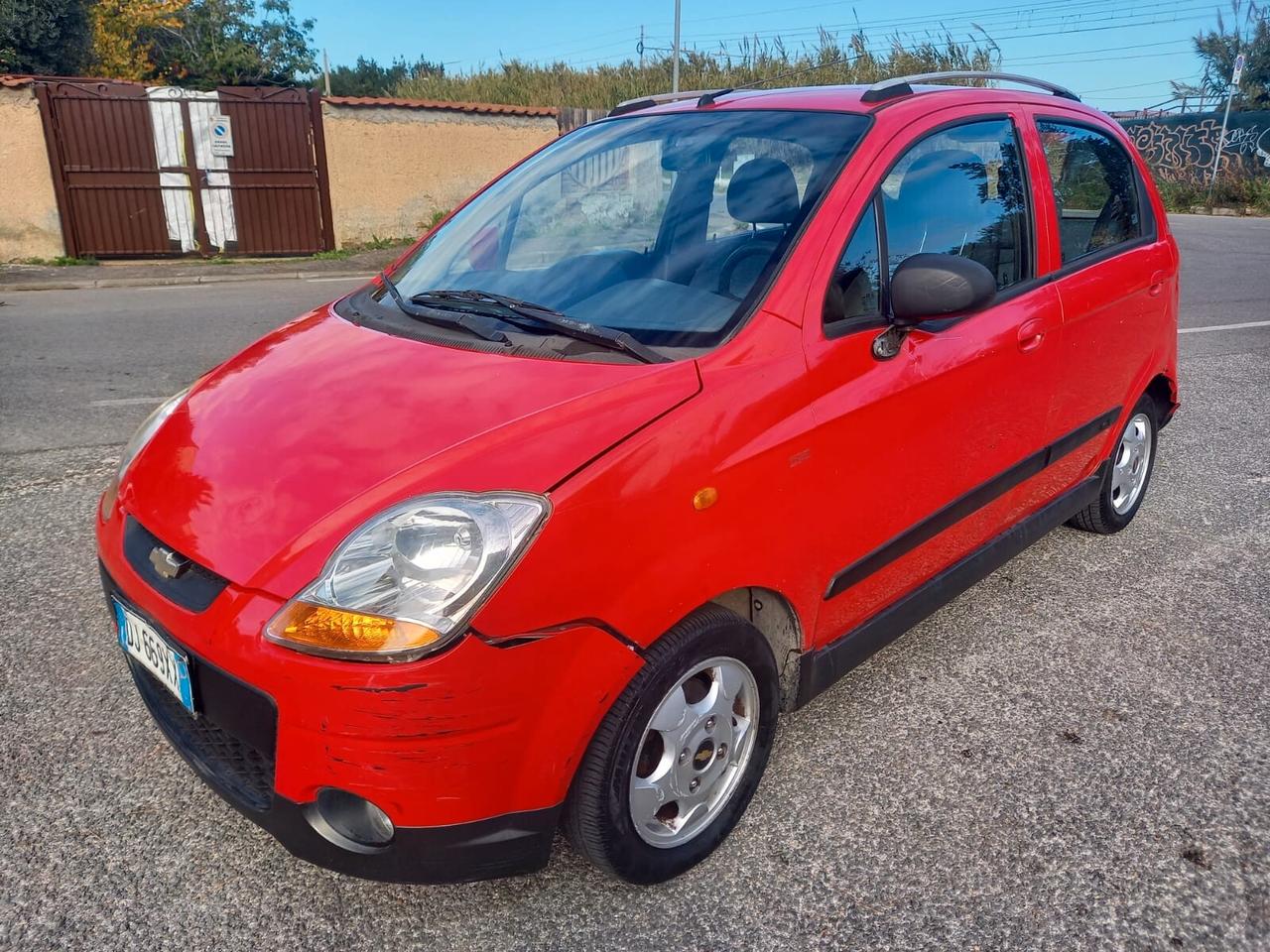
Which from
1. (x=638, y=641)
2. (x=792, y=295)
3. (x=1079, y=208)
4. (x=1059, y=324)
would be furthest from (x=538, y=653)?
(x=1079, y=208)

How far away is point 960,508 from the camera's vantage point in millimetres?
2725

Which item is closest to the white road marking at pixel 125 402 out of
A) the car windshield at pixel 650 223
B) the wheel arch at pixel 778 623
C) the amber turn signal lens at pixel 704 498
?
the car windshield at pixel 650 223

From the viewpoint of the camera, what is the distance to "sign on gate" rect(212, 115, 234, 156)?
1286 centimetres

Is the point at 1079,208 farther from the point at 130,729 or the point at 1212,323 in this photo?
the point at 1212,323

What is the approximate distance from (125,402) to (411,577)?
15.9 feet

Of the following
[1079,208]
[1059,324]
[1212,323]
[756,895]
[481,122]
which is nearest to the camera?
[756,895]

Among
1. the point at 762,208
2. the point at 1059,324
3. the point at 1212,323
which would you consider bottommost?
the point at 1212,323

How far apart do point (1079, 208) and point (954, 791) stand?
206 cm

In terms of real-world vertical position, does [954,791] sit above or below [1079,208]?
below

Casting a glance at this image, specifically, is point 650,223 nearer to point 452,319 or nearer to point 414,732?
point 452,319

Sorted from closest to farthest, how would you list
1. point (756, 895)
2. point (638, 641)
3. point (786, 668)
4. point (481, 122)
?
point (638, 641)
point (756, 895)
point (786, 668)
point (481, 122)

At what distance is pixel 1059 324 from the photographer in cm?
296

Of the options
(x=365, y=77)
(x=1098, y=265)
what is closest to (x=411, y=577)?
(x=1098, y=265)

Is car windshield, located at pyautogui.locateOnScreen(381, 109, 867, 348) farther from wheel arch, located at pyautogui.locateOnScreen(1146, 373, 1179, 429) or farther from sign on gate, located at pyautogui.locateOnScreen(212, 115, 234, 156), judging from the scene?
sign on gate, located at pyautogui.locateOnScreen(212, 115, 234, 156)
